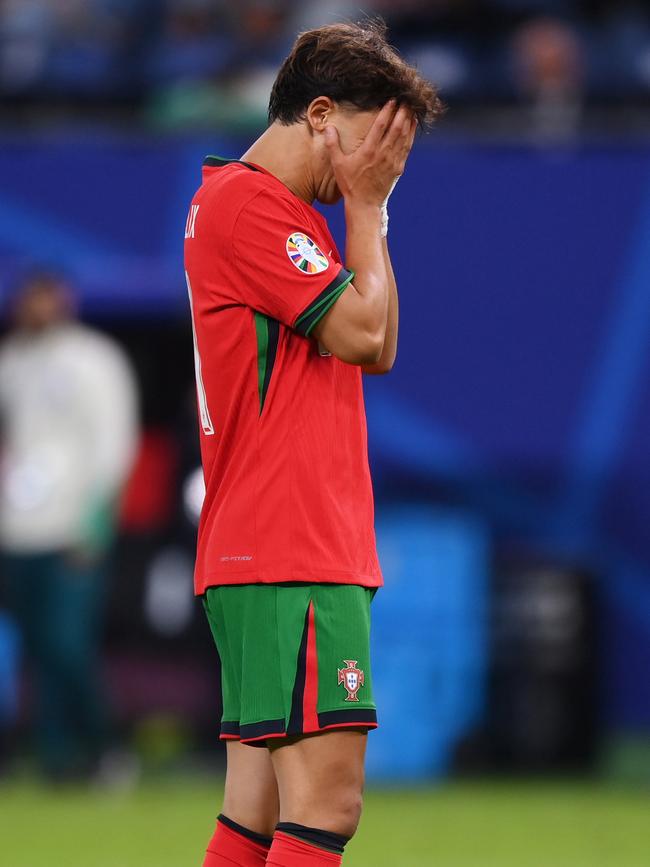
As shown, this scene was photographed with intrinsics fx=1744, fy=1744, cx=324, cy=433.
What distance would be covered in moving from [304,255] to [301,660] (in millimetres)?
757

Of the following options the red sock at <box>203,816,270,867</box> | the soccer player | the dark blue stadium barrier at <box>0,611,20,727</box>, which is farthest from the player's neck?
the dark blue stadium barrier at <box>0,611,20,727</box>

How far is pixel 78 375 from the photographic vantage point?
8.09 m

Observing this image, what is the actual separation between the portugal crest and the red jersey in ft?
0.51

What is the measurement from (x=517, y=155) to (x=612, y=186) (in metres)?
0.52

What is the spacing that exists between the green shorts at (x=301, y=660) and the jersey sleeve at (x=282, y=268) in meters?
0.51

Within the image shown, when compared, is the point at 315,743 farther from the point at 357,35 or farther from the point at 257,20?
the point at 257,20

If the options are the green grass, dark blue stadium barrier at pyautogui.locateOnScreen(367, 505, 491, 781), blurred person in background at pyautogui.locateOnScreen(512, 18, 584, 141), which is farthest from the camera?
blurred person in background at pyautogui.locateOnScreen(512, 18, 584, 141)

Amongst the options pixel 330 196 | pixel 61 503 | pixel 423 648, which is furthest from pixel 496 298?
pixel 330 196

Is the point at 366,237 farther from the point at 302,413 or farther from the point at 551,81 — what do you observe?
the point at 551,81

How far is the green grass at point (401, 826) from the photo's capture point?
6.13 meters

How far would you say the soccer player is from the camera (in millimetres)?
3244

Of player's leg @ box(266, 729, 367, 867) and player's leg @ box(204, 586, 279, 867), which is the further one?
player's leg @ box(204, 586, 279, 867)

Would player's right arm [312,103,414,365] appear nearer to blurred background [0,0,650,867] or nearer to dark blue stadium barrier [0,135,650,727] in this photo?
blurred background [0,0,650,867]

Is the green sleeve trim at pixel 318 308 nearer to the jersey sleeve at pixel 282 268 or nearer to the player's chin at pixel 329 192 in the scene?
the jersey sleeve at pixel 282 268
